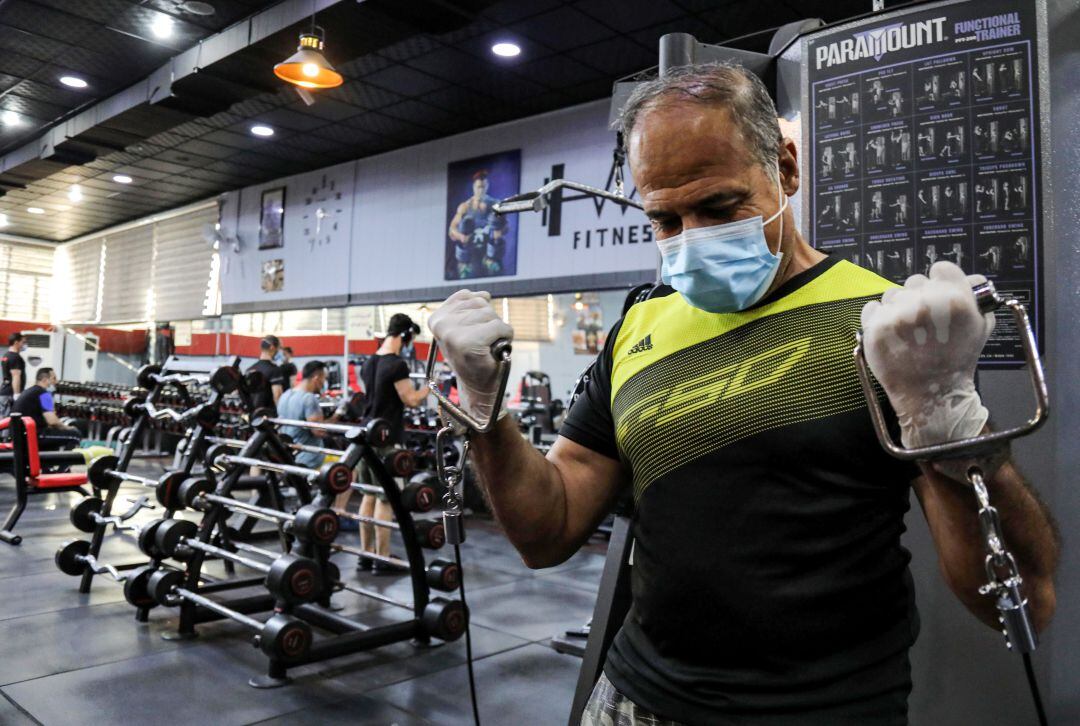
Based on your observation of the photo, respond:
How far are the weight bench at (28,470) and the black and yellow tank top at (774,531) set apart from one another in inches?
220

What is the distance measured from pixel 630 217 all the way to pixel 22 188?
9.53 m

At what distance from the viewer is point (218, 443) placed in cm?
459

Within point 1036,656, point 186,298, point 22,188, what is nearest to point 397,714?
point 1036,656

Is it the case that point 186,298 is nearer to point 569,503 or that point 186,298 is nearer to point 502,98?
point 502,98

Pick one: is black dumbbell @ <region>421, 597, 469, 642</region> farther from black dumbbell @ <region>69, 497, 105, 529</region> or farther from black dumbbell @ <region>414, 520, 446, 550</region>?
black dumbbell @ <region>69, 497, 105, 529</region>

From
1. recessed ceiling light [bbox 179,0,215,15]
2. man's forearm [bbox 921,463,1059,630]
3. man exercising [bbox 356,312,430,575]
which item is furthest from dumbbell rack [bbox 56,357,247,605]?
man's forearm [bbox 921,463,1059,630]

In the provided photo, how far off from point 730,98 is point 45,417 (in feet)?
27.4

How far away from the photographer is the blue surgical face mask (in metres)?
0.97

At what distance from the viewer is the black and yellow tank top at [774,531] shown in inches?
33.1

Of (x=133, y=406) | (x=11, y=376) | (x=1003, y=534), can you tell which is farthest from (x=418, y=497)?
(x=11, y=376)

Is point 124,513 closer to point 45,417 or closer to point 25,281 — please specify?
point 45,417

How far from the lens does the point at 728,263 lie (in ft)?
3.17

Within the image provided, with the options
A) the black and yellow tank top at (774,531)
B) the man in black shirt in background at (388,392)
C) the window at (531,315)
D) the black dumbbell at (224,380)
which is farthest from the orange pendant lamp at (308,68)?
the black and yellow tank top at (774,531)

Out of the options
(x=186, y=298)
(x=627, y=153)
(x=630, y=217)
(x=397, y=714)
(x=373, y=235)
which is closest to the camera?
(x=627, y=153)
